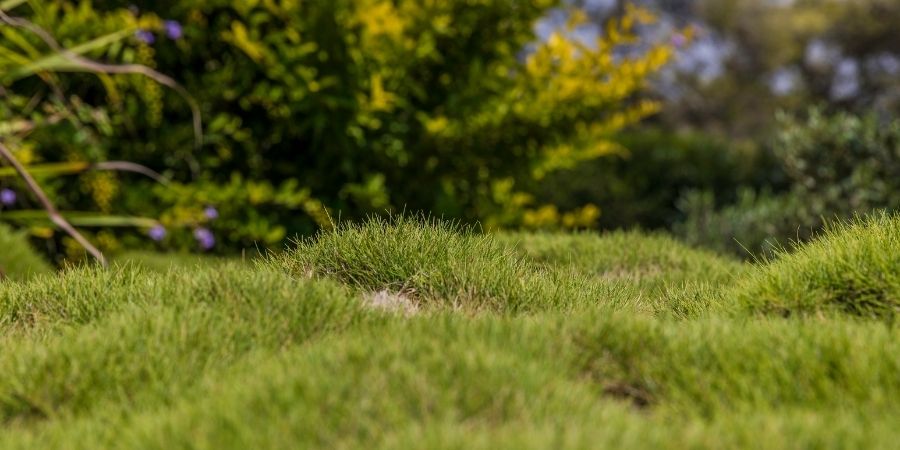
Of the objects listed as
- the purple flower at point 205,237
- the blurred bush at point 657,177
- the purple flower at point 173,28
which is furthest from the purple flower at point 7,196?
the blurred bush at point 657,177

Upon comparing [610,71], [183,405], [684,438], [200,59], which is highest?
[610,71]

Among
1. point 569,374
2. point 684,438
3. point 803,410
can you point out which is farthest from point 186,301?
point 803,410

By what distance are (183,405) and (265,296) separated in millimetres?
794

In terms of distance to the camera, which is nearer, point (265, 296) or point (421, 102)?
point (265, 296)

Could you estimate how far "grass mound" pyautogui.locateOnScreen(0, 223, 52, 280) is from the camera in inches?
254

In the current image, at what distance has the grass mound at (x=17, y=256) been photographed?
21.2 feet

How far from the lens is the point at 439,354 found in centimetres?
290

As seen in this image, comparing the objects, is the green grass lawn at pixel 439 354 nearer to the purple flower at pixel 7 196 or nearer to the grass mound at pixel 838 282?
the grass mound at pixel 838 282

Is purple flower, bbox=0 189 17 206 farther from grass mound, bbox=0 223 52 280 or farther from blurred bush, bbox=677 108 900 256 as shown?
blurred bush, bbox=677 108 900 256

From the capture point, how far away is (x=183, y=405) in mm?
2826

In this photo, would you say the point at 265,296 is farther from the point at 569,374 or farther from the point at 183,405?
the point at 569,374

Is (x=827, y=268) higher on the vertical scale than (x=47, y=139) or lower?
higher

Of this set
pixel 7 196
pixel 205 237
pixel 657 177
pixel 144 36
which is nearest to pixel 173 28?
pixel 144 36

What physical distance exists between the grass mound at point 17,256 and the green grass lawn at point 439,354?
227 centimetres
